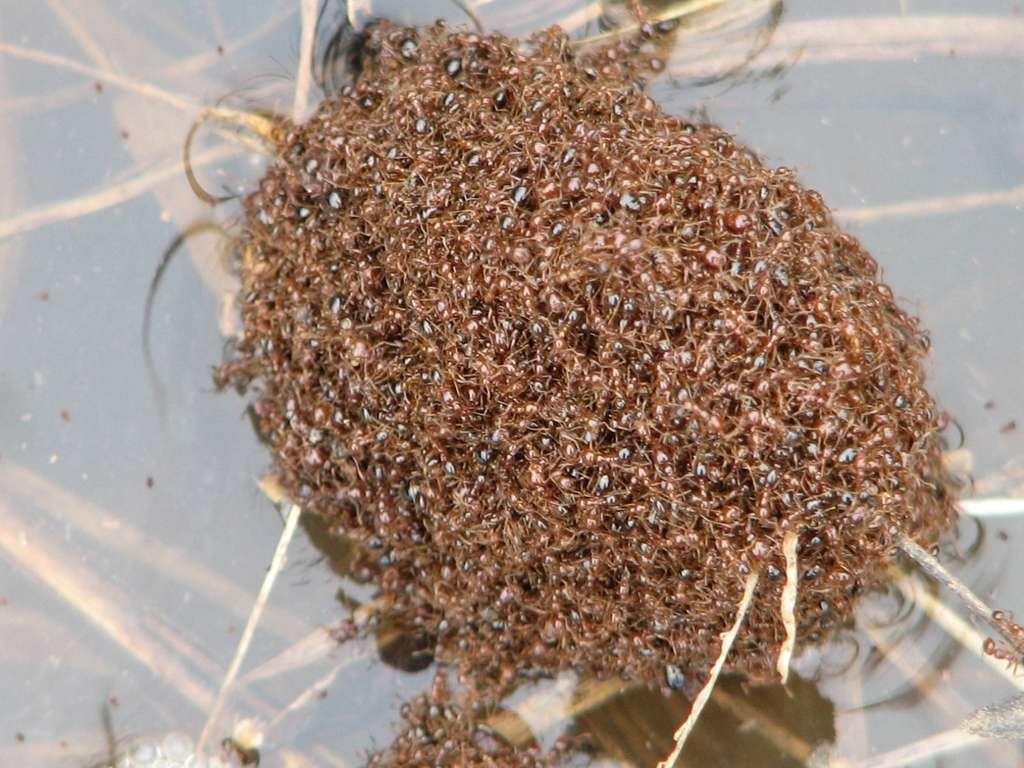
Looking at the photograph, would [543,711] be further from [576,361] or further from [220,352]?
[220,352]

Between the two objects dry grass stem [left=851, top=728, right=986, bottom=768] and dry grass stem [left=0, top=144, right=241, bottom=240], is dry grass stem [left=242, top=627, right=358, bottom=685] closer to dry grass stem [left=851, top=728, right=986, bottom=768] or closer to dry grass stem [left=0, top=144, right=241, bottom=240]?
dry grass stem [left=0, top=144, right=241, bottom=240]

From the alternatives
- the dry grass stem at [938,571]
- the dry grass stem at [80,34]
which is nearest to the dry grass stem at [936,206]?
the dry grass stem at [938,571]

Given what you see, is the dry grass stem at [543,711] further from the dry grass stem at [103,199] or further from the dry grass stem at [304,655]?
the dry grass stem at [103,199]

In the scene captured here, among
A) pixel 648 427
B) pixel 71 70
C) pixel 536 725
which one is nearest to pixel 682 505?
pixel 648 427

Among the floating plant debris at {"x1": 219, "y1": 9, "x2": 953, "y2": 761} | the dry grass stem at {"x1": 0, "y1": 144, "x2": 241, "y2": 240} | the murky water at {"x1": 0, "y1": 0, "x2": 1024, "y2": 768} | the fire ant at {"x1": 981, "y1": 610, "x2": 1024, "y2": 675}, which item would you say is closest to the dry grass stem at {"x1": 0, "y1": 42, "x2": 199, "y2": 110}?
the murky water at {"x1": 0, "y1": 0, "x2": 1024, "y2": 768}

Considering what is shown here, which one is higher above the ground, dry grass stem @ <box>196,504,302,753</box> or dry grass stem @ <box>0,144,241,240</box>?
dry grass stem @ <box>0,144,241,240</box>
